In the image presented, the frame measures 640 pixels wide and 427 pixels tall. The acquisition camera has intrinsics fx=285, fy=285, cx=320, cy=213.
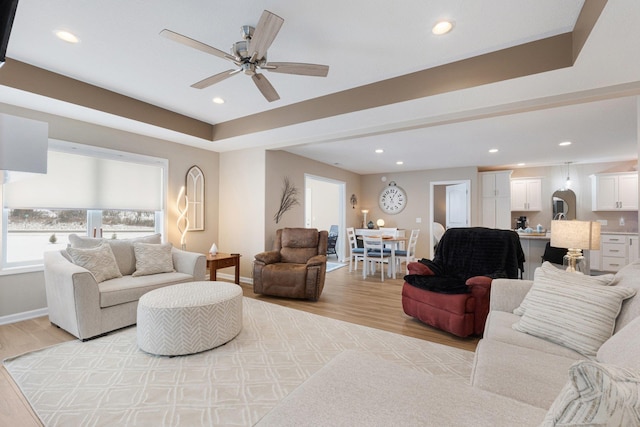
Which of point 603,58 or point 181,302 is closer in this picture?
point 603,58

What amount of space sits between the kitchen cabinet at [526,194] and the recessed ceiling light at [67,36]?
8389 mm

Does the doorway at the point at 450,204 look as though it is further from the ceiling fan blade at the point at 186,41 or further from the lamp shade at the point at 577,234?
the ceiling fan blade at the point at 186,41

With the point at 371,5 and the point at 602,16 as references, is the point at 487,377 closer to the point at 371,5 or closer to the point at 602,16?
the point at 602,16

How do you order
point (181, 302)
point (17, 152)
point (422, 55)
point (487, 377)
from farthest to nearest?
point (422, 55) < point (181, 302) < point (487, 377) < point (17, 152)

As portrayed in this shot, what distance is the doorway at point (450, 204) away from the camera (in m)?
7.07

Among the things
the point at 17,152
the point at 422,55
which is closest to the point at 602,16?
the point at 422,55

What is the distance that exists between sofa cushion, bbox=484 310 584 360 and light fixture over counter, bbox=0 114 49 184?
7.68 feet

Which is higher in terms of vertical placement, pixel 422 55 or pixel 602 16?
pixel 422 55

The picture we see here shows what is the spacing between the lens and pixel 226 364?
226cm

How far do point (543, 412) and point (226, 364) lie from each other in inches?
80.7

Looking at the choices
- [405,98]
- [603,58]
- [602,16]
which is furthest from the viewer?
[405,98]

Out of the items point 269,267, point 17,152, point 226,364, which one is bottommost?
point 226,364

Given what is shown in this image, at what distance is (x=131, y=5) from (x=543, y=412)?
315cm

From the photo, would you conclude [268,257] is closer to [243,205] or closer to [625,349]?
[243,205]
